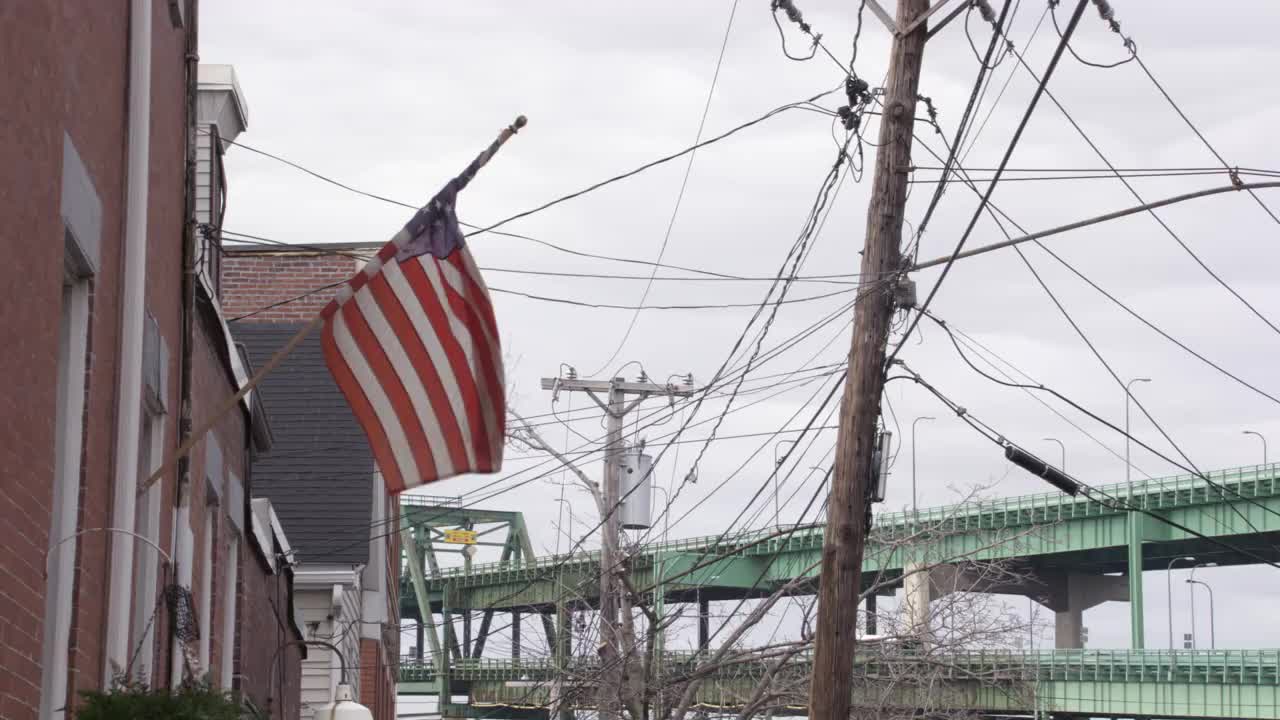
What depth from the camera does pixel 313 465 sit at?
2233 centimetres

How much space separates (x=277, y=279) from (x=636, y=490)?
6700mm

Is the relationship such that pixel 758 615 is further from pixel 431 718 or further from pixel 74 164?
pixel 431 718

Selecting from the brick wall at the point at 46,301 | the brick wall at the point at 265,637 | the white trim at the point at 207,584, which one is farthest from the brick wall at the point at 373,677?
the brick wall at the point at 46,301

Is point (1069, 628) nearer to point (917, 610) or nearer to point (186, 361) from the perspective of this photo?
point (917, 610)

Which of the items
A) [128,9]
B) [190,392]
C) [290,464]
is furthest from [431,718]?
[128,9]

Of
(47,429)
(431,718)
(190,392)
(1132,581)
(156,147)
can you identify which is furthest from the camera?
(1132,581)

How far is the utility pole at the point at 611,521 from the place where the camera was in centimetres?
2241

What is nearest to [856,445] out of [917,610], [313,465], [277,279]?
→ [313,465]

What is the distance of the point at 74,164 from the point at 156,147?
215 cm

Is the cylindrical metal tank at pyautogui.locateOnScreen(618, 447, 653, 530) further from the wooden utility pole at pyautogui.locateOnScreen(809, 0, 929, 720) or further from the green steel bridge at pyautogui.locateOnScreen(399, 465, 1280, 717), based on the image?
the wooden utility pole at pyautogui.locateOnScreen(809, 0, 929, 720)

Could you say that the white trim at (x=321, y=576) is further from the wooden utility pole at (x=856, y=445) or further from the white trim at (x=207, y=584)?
the wooden utility pole at (x=856, y=445)

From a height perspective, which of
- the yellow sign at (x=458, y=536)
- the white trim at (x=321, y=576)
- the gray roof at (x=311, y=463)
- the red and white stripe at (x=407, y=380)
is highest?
the yellow sign at (x=458, y=536)

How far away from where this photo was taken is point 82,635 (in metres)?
7.05

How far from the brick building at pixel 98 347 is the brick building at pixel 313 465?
1033 cm
